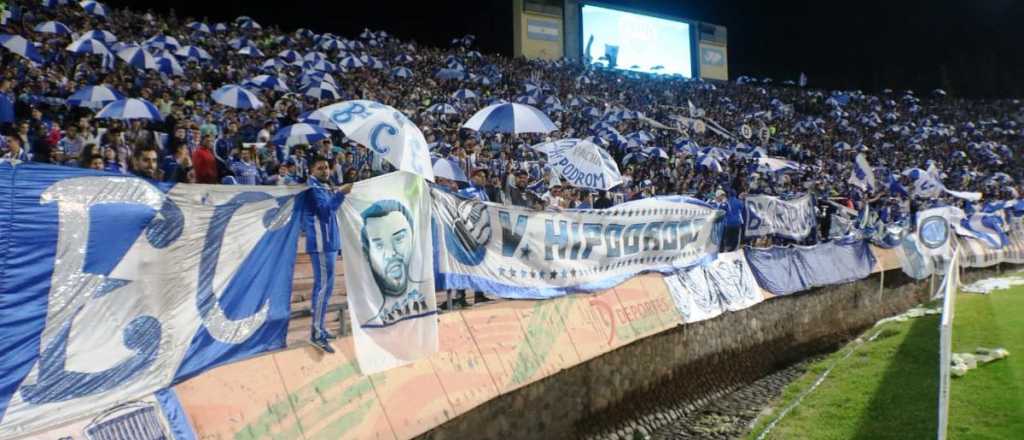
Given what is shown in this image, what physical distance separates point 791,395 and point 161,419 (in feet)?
29.2

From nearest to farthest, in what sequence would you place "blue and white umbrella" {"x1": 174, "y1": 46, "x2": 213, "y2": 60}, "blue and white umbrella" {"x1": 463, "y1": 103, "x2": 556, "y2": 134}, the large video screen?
"blue and white umbrella" {"x1": 463, "y1": 103, "x2": 556, "y2": 134} → "blue and white umbrella" {"x1": 174, "y1": 46, "x2": 213, "y2": 60} → the large video screen

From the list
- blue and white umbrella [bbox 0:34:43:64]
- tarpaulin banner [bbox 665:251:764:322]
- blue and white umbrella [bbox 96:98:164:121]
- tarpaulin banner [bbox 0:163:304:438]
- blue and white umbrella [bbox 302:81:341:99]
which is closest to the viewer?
tarpaulin banner [bbox 0:163:304:438]

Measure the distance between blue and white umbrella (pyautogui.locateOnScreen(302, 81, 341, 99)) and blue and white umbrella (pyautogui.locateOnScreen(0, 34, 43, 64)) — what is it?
589cm

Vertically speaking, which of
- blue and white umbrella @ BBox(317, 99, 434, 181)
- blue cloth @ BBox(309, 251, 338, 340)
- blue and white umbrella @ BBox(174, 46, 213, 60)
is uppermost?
blue and white umbrella @ BBox(174, 46, 213, 60)

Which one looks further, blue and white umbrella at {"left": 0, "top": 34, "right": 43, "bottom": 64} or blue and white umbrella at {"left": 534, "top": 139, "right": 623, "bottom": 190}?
blue and white umbrella at {"left": 0, "top": 34, "right": 43, "bottom": 64}

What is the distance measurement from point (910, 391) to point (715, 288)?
337cm

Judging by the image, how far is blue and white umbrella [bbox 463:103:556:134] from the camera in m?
12.1

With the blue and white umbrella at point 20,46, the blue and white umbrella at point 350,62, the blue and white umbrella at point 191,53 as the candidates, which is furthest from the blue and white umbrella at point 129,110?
→ the blue and white umbrella at point 350,62

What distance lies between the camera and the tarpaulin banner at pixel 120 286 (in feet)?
12.2

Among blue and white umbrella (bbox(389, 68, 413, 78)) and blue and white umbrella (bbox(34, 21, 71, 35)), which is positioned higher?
blue and white umbrella (bbox(389, 68, 413, 78))

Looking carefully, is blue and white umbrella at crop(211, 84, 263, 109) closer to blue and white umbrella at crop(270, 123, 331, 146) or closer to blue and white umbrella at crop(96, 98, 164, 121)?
blue and white umbrella at crop(96, 98, 164, 121)

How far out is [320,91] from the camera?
714 inches

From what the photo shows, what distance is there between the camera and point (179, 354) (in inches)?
178

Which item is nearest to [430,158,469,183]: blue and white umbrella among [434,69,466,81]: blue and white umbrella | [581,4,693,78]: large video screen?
[434,69,466,81]: blue and white umbrella
